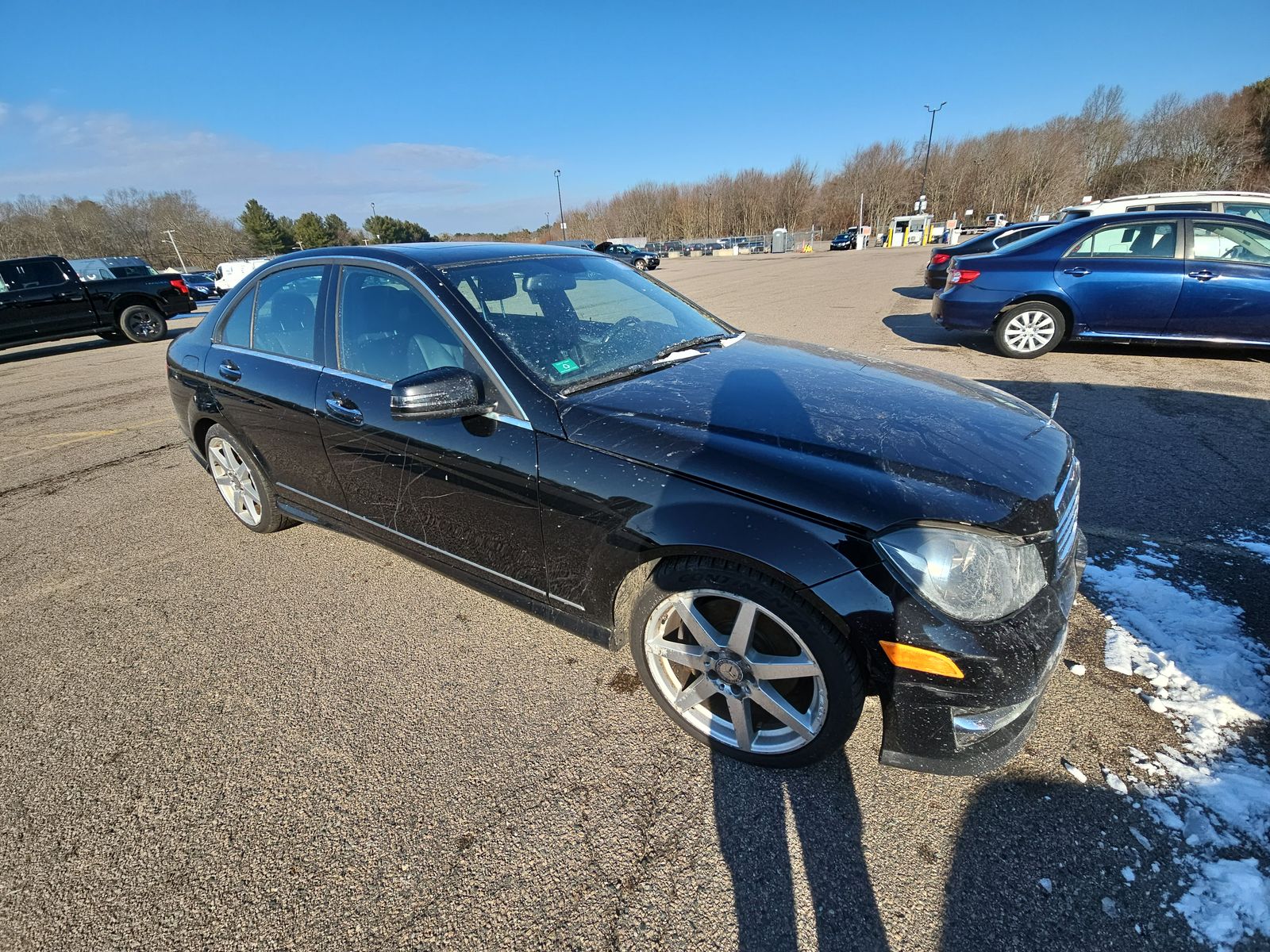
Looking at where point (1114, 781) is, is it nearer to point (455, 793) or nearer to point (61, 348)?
point (455, 793)

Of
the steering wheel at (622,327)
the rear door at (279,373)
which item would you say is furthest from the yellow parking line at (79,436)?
the steering wheel at (622,327)

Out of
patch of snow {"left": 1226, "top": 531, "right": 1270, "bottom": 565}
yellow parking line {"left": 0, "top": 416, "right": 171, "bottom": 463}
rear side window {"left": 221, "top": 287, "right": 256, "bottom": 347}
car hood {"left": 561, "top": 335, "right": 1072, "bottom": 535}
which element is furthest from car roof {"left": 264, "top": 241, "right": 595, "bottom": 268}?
yellow parking line {"left": 0, "top": 416, "right": 171, "bottom": 463}

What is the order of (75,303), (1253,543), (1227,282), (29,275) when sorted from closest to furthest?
(1253,543) → (1227,282) → (29,275) → (75,303)

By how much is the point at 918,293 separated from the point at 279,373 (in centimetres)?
1515

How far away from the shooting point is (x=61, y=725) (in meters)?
2.28

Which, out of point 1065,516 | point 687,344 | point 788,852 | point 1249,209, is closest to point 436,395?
point 687,344

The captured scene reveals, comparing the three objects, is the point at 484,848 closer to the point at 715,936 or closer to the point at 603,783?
the point at 603,783

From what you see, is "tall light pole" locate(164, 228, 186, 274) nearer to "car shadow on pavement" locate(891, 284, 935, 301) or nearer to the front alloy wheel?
"car shadow on pavement" locate(891, 284, 935, 301)

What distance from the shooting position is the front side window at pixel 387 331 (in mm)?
2395

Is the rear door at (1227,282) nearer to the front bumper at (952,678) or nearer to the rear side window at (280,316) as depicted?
the front bumper at (952,678)

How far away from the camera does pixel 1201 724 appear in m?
1.99

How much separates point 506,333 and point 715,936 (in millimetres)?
2087

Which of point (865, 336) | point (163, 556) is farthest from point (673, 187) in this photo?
point (163, 556)

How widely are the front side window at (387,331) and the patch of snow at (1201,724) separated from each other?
2689 mm
